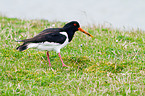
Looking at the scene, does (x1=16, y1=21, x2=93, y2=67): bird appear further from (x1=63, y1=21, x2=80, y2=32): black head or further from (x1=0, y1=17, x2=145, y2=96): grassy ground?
(x1=0, y1=17, x2=145, y2=96): grassy ground

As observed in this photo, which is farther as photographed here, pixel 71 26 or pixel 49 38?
pixel 71 26

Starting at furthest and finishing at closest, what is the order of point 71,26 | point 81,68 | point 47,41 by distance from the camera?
point 71,26 → point 81,68 → point 47,41

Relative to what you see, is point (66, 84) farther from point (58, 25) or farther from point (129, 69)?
point (58, 25)

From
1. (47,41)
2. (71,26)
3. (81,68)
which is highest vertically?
(71,26)

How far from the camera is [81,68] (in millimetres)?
7609

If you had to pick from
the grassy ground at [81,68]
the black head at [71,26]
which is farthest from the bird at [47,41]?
the grassy ground at [81,68]

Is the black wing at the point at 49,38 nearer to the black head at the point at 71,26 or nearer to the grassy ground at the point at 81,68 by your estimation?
the black head at the point at 71,26

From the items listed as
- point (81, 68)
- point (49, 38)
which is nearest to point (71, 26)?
point (49, 38)

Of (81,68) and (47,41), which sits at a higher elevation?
(47,41)

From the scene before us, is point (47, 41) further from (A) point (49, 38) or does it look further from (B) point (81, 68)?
(B) point (81, 68)

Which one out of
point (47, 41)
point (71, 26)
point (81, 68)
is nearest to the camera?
point (47, 41)

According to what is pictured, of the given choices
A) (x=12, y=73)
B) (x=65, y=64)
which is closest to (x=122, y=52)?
(x=65, y=64)

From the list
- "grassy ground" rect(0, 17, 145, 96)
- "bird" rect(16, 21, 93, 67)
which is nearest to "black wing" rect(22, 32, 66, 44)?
"bird" rect(16, 21, 93, 67)

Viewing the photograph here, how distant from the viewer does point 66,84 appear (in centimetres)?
655
